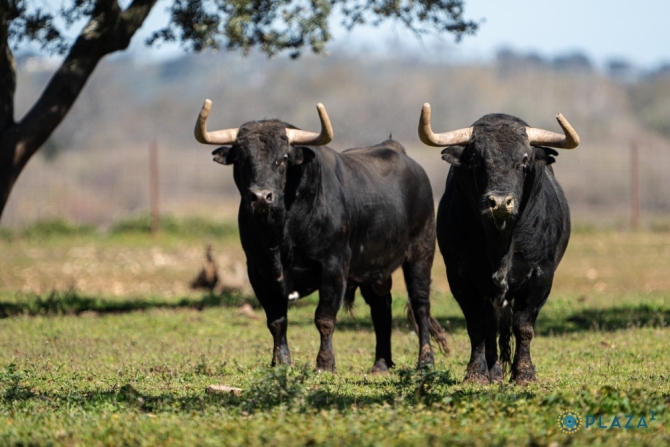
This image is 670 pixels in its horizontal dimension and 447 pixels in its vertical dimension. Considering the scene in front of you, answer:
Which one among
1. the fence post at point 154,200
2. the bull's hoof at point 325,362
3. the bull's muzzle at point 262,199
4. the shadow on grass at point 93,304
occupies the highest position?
the bull's muzzle at point 262,199

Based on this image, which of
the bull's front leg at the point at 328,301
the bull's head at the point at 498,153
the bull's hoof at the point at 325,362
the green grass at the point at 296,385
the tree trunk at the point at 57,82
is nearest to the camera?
the green grass at the point at 296,385

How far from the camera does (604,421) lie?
19.5 feet

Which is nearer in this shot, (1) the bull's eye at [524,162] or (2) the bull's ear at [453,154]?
(1) the bull's eye at [524,162]

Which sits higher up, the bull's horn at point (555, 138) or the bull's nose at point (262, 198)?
the bull's horn at point (555, 138)

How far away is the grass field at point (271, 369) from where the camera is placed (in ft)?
19.2

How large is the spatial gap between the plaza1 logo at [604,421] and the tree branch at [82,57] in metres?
9.30

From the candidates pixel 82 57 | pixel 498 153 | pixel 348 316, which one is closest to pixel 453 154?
pixel 498 153

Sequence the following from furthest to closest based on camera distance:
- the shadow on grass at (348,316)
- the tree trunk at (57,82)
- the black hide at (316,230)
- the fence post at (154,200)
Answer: the fence post at (154,200), the tree trunk at (57,82), the shadow on grass at (348,316), the black hide at (316,230)

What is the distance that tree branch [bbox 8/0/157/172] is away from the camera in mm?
13484

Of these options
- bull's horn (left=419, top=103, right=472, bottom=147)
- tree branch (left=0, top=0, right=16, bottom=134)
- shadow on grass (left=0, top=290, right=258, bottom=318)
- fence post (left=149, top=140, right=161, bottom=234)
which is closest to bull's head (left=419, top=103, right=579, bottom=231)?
bull's horn (left=419, top=103, right=472, bottom=147)

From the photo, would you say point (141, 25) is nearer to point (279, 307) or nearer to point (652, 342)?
point (279, 307)

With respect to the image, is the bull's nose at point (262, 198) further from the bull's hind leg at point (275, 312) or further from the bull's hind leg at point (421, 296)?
the bull's hind leg at point (421, 296)

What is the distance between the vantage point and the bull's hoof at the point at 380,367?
995cm

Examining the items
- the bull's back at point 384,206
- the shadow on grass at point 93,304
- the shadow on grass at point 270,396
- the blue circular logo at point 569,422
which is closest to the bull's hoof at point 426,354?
the bull's back at point 384,206
